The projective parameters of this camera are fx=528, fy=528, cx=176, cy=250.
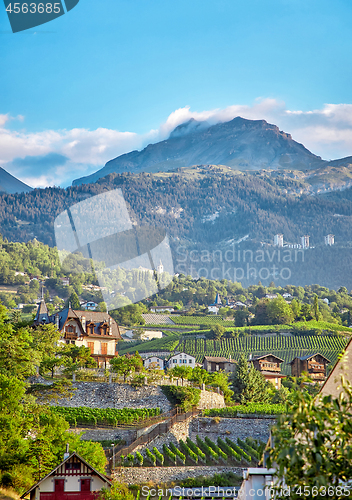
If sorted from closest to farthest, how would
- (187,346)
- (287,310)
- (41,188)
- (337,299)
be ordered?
(187,346)
(287,310)
(337,299)
(41,188)

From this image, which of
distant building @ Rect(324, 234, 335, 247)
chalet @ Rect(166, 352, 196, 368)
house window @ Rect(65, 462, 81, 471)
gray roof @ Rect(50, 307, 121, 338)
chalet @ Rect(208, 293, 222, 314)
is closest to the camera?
house window @ Rect(65, 462, 81, 471)

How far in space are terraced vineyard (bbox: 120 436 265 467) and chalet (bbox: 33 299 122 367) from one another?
1148 centimetres

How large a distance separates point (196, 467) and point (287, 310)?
57586 millimetres

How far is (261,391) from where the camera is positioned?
113 ft

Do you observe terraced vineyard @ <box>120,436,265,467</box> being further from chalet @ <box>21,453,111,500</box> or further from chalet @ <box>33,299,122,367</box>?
chalet @ <box>33,299,122,367</box>

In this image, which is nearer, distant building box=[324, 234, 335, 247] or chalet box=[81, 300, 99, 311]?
chalet box=[81, 300, 99, 311]

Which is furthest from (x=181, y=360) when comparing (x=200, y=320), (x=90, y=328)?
(x=200, y=320)

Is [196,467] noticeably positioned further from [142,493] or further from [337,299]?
[337,299]

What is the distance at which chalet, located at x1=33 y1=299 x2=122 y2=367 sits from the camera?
35.1m

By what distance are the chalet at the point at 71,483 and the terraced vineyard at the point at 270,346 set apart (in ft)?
128

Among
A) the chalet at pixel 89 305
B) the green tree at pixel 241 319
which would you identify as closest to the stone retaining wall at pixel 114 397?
the green tree at pixel 241 319

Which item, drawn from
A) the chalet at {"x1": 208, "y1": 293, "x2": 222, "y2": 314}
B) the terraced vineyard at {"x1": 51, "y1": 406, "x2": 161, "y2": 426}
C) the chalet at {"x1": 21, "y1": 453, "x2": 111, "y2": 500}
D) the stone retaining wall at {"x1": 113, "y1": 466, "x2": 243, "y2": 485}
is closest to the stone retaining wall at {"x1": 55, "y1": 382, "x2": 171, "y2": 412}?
the terraced vineyard at {"x1": 51, "y1": 406, "x2": 161, "y2": 426}

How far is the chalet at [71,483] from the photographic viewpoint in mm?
15062

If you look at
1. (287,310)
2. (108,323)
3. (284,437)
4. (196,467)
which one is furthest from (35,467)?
(287,310)
